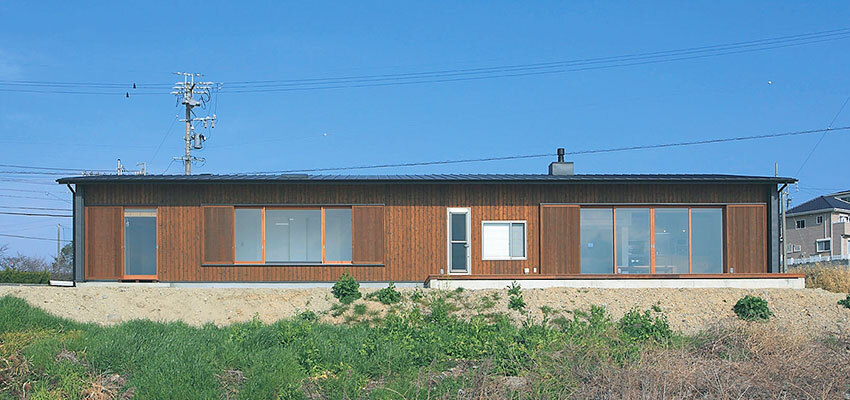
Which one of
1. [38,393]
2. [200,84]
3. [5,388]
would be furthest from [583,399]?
[200,84]

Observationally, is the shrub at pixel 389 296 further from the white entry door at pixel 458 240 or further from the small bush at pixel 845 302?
the small bush at pixel 845 302

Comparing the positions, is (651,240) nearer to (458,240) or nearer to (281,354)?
(458,240)

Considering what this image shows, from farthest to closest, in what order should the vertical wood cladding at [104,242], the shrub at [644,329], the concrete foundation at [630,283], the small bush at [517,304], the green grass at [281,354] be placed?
the vertical wood cladding at [104,242] < the concrete foundation at [630,283] < the small bush at [517,304] < the shrub at [644,329] < the green grass at [281,354]

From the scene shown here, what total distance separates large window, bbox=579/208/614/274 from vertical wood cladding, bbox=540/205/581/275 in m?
0.20

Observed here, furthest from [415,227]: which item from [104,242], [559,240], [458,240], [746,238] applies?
[746,238]

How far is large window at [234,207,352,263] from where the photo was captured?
18.4m

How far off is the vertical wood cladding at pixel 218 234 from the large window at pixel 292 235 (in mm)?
171

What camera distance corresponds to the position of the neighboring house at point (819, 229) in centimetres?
4341

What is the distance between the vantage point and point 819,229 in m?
45.2

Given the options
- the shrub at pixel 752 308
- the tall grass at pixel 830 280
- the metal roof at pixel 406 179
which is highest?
the metal roof at pixel 406 179

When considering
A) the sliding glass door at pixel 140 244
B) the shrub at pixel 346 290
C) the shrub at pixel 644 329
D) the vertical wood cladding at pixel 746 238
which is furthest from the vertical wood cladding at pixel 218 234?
the vertical wood cladding at pixel 746 238

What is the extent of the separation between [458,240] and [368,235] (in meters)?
2.12

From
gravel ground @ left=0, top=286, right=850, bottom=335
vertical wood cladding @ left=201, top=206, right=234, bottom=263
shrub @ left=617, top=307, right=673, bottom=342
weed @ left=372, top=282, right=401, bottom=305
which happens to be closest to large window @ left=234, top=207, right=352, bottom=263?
vertical wood cladding @ left=201, top=206, right=234, bottom=263

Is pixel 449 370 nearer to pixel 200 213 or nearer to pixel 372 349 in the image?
pixel 372 349
